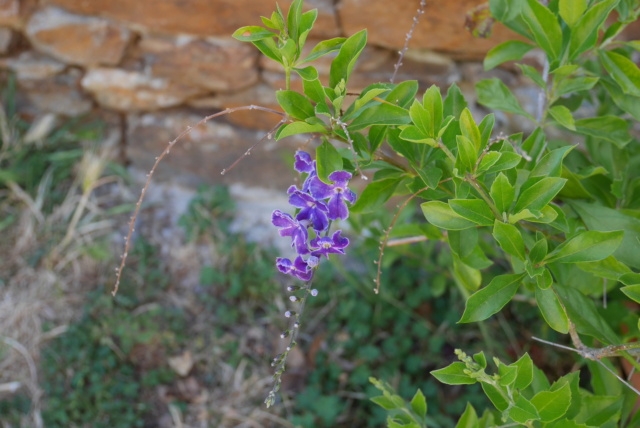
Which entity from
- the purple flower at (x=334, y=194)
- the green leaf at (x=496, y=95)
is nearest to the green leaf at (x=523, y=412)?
the purple flower at (x=334, y=194)

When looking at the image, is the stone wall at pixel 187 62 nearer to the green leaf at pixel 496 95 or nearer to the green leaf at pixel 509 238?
the green leaf at pixel 496 95

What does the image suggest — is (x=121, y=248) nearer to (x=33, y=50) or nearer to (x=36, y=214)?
(x=36, y=214)

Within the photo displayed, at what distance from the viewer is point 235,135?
2705mm

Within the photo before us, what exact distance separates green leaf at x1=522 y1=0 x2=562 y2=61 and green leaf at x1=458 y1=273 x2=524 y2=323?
48cm

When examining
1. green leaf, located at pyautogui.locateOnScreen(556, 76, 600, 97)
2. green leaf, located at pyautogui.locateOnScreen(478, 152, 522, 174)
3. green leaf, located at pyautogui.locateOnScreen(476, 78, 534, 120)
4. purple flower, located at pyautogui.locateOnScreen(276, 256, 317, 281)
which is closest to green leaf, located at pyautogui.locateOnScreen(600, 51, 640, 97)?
green leaf, located at pyautogui.locateOnScreen(556, 76, 600, 97)

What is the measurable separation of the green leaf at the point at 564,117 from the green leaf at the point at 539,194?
300 mm

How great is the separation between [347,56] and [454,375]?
1.83 ft

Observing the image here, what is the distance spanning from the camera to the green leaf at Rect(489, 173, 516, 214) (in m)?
0.97

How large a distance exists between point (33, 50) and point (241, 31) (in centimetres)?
198

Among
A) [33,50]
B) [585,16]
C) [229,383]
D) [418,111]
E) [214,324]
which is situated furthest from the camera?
[33,50]

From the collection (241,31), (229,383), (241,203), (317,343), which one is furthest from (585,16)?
(241,203)

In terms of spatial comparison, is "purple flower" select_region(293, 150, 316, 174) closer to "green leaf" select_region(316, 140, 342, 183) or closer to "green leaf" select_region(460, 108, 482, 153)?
"green leaf" select_region(316, 140, 342, 183)

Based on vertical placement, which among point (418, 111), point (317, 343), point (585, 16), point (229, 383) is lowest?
point (229, 383)

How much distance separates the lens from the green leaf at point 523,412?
966mm
